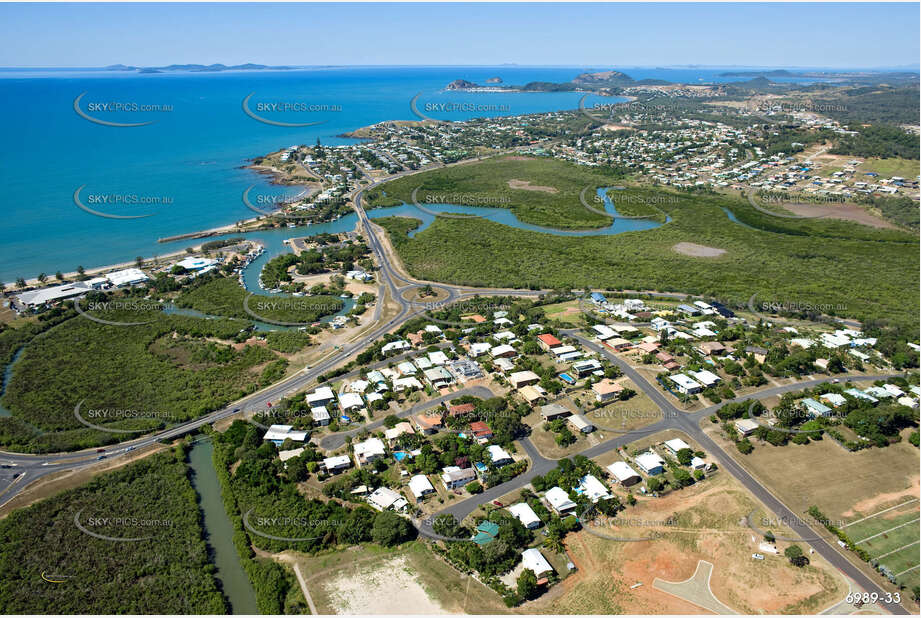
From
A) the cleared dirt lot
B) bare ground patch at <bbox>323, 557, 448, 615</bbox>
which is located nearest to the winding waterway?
bare ground patch at <bbox>323, 557, 448, 615</bbox>

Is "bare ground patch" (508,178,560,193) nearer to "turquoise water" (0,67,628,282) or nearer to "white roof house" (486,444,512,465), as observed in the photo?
"turquoise water" (0,67,628,282)

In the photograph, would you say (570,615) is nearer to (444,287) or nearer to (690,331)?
(690,331)

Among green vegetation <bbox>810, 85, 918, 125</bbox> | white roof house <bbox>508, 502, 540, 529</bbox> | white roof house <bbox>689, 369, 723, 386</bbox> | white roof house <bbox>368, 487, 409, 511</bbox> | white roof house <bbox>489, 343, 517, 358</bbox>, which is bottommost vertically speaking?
white roof house <bbox>368, 487, 409, 511</bbox>

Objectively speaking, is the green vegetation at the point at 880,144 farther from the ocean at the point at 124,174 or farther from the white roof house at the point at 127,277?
the white roof house at the point at 127,277

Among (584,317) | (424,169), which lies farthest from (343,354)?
(424,169)

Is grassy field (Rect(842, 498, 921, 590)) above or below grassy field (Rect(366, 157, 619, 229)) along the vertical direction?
below

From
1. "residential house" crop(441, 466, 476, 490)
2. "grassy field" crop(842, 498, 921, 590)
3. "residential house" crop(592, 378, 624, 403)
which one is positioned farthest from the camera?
"residential house" crop(592, 378, 624, 403)

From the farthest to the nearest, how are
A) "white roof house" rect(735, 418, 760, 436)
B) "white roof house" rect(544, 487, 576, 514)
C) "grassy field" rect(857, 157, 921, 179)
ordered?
"grassy field" rect(857, 157, 921, 179), "white roof house" rect(735, 418, 760, 436), "white roof house" rect(544, 487, 576, 514)

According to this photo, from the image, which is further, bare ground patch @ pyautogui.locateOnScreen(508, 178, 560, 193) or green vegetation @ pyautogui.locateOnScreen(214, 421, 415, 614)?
bare ground patch @ pyautogui.locateOnScreen(508, 178, 560, 193)
